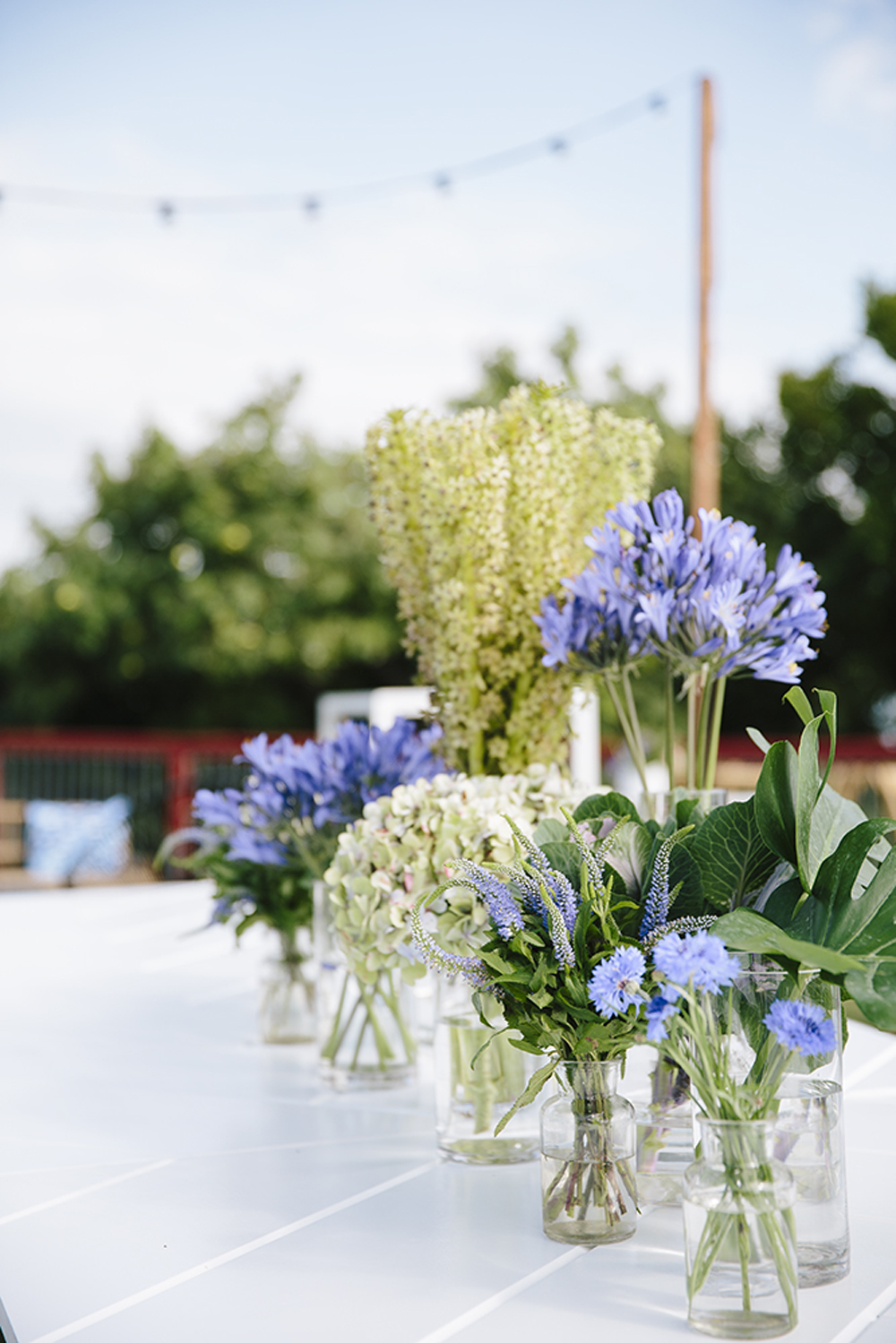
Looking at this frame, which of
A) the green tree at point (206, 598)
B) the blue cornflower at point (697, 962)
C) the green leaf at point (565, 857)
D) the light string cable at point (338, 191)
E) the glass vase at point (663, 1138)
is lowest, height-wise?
the glass vase at point (663, 1138)

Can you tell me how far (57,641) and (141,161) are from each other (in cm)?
544

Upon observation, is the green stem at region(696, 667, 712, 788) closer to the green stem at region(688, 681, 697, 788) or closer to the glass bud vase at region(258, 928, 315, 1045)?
the green stem at region(688, 681, 697, 788)

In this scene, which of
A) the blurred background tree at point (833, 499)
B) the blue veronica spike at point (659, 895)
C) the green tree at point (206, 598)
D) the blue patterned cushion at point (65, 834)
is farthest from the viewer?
the green tree at point (206, 598)

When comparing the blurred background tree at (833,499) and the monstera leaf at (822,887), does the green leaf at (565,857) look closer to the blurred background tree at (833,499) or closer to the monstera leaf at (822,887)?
the monstera leaf at (822,887)

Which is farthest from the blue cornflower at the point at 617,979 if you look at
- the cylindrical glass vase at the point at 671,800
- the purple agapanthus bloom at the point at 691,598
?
the purple agapanthus bloom at the point at 691,598

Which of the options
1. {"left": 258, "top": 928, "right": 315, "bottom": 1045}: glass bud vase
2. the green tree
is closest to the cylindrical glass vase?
{"left": 258, "top": 928, "right": 315, "bottom": 1045}: glass bud vase

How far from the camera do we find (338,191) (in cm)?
578

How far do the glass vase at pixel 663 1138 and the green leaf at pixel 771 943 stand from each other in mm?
194

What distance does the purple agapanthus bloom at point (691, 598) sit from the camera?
3.06ft

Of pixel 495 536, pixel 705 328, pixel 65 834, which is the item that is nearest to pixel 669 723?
pixel 495 536

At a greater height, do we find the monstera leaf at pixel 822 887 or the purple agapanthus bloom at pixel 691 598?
the purple agapanthus bloom at pixel 691 598

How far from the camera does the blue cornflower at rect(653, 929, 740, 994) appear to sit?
0.60m

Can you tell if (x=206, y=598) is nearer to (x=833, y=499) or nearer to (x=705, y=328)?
(x=833, y=499)

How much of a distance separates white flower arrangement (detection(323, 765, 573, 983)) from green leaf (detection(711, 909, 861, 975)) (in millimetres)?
314
